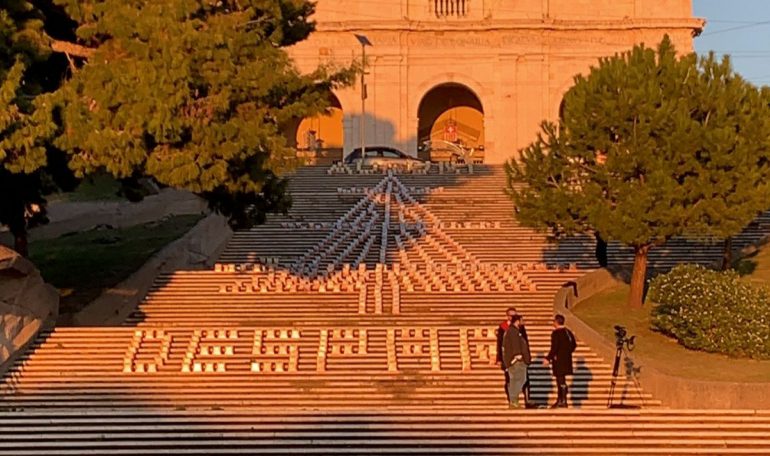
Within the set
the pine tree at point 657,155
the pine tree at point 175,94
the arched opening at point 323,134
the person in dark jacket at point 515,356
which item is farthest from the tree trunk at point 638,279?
the arched opening at point 323,134

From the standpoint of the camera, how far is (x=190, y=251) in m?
25.2

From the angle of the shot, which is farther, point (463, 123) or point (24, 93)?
point (463, 123)

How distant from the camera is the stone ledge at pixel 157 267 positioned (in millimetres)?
19859

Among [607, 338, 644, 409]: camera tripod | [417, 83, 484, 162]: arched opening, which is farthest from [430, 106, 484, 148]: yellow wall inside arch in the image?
[607, 338, 644, 409]: camera tripod

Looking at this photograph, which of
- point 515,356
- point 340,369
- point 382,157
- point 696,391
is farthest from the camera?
point 382,157

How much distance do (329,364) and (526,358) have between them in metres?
3.66

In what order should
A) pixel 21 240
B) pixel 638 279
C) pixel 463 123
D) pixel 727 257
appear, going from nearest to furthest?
pixel 638 279 → pixel 21 240 → pixel 727 257 → pixel 463 123

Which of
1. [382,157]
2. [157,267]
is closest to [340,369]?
[157,267]

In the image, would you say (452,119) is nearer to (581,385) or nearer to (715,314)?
(715,314)

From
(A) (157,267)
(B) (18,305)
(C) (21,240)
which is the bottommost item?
(B) (18,305)

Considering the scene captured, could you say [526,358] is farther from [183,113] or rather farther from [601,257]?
[601,257]

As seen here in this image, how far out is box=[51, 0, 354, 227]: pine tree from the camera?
50.9ft

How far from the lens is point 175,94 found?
50.5 feet

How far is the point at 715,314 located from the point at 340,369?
5668 millimetres
